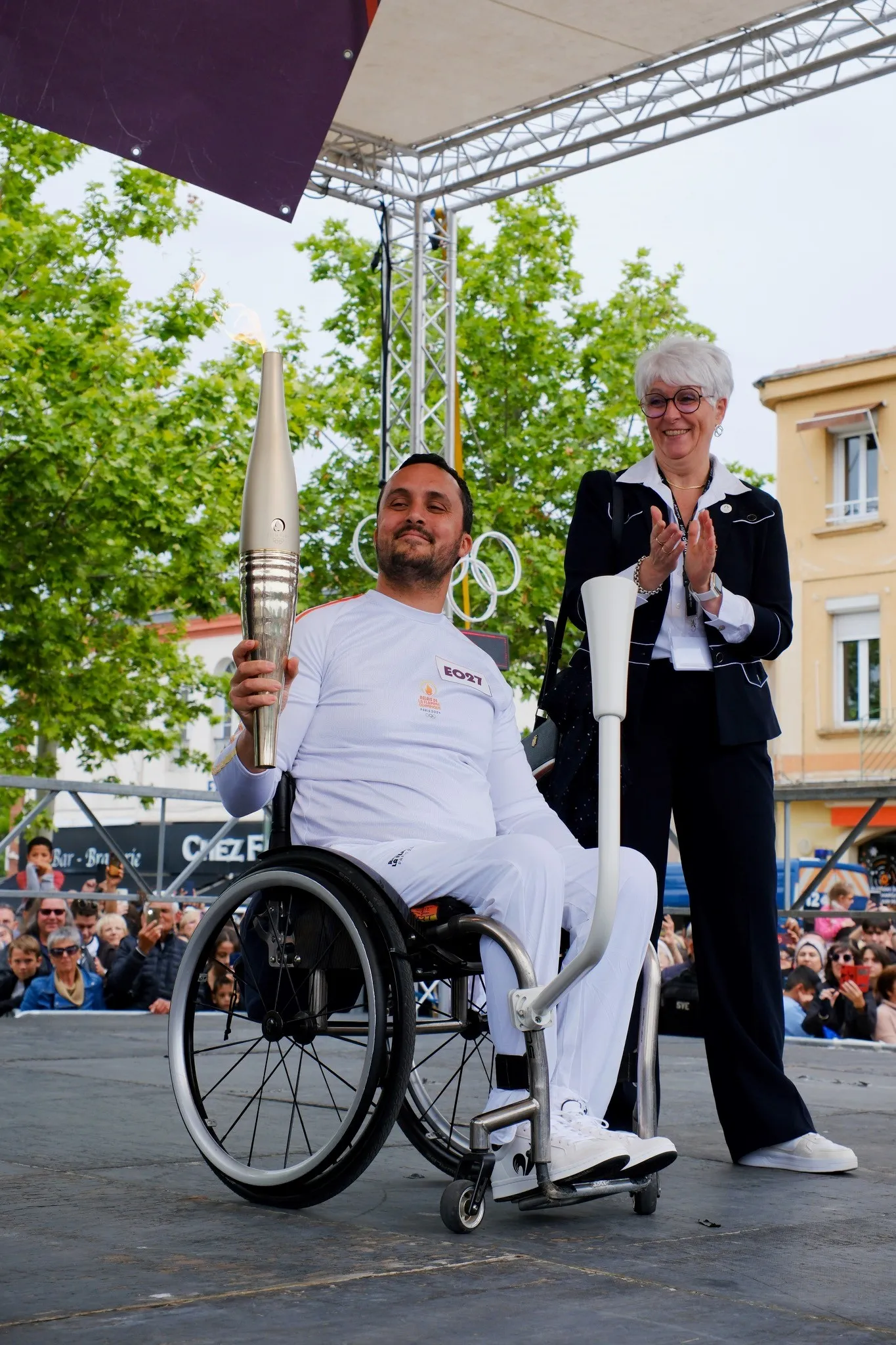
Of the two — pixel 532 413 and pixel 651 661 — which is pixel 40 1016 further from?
pixel 532 413

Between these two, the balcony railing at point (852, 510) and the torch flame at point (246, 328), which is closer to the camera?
the torch flame at point (246, 328)

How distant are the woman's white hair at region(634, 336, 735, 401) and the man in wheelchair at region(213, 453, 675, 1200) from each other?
528mm

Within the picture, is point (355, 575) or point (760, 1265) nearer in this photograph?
point (760, 1265)

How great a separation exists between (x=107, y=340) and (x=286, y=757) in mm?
14621

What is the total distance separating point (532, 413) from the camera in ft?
79.4

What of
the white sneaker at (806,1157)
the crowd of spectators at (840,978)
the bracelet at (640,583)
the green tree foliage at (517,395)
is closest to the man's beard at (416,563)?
the bracelet at (640,583)

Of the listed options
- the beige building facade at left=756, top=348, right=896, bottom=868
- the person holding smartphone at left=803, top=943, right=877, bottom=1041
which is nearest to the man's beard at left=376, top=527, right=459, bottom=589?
the person holding smartphone at left=803, top=943, right=877, bottom=1041

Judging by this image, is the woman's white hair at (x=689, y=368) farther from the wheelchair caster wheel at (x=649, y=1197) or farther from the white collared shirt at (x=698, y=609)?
the wheelchair caster wheel at (x=649, y=1197)

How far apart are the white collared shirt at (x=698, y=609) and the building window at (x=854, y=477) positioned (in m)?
24.2

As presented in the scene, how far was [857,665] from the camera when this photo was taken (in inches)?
1063

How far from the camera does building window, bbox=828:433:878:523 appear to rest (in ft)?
88.0

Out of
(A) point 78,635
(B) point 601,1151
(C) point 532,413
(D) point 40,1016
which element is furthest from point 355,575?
(B) point 601,1151

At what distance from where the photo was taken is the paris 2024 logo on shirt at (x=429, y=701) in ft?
9.61

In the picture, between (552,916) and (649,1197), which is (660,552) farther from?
(649,1197)
